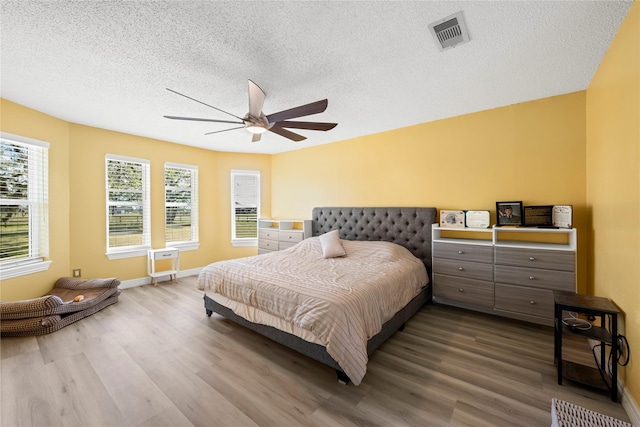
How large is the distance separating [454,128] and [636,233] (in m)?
2.38

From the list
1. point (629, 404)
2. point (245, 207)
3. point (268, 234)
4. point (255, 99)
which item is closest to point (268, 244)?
point (268, 234)

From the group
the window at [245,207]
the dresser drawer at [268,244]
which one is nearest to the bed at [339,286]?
the dresser drawer at [268,244]

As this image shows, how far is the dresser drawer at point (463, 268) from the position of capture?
119 inches

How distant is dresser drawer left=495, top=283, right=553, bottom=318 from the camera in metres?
2.66

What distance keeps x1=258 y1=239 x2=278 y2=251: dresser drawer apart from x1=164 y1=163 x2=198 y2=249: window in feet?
4.33

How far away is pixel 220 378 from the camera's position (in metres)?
2.03

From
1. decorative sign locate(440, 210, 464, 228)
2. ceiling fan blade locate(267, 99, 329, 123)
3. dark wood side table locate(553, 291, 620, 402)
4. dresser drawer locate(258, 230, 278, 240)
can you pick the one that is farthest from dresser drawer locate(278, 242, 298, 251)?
dark wood side table locate(553, 291, 620, 402)

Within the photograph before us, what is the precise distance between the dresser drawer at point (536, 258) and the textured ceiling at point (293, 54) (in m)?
1.80

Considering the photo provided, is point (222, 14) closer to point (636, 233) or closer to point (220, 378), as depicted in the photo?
point (220, 378)

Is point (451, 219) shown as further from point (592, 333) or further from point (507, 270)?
point (592, 333)

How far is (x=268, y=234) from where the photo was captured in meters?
5.32

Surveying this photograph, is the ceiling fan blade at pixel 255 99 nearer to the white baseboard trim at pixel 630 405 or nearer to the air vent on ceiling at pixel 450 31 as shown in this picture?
the air vent on ceiling at pixel 450 31

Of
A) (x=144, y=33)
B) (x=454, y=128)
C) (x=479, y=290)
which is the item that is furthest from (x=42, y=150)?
(x=479, y=290)

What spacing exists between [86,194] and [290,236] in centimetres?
338
